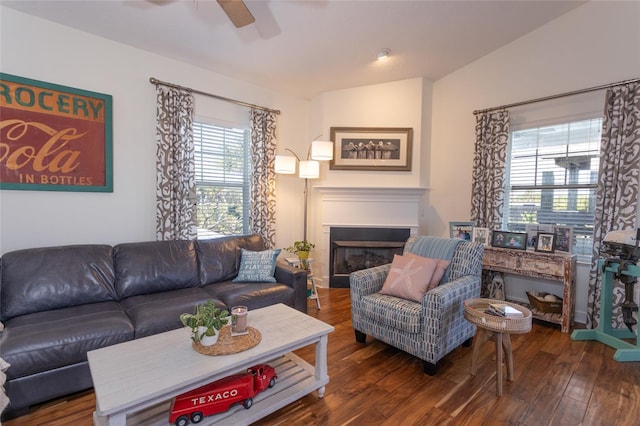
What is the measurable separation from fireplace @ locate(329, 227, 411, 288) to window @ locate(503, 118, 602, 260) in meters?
1.40

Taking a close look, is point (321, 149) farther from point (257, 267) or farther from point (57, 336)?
point (57, 336)

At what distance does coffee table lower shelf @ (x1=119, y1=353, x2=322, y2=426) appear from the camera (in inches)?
61.1

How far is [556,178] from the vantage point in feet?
10.9

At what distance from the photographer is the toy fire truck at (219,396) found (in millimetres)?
1490

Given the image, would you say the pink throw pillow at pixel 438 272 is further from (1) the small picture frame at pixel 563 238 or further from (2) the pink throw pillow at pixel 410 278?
(1) the small picture frame at pixel 563 238

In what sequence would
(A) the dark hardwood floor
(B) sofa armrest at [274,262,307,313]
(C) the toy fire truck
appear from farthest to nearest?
(B) sofa armrest at [274,262,307,313], (A) the dark hardwood floor, (C) the toy fire truck

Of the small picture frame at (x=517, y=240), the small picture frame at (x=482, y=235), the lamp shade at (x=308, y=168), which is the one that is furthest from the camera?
the lamp shade at (x=308, y=168)

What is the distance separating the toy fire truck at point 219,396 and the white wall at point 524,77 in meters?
3.31

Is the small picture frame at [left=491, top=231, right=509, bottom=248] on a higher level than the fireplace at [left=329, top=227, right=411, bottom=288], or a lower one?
higher

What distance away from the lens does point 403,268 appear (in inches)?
101

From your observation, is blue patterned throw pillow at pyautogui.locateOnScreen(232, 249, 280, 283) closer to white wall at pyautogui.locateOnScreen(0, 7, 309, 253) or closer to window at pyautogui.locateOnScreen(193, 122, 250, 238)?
window at pyautogui.locateOnScreen(193, 122, 250, 238)

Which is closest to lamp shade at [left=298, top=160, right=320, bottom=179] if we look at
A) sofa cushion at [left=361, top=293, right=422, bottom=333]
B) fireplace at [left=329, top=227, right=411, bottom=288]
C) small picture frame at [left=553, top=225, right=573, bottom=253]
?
fireplace at [left=329, top=227, right=411, bottom=288]

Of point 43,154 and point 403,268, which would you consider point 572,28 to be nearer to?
point 403,268

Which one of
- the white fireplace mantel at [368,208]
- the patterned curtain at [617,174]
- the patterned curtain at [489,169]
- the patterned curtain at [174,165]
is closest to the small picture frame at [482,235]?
the patterned curtain at [489,169]
